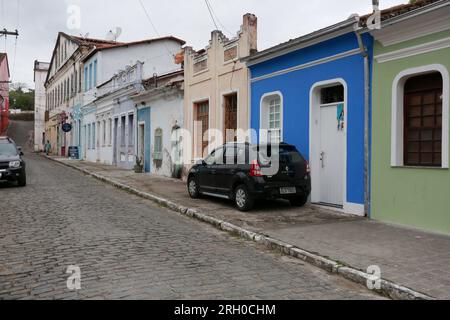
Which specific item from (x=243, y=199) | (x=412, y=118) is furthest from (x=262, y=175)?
(x=412, y=118)

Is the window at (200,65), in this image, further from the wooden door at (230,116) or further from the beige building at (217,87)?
the wooden door at (230,116)

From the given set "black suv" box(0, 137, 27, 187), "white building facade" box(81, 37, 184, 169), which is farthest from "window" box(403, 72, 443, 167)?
"white building facade" box(81, 37, 184, 169)

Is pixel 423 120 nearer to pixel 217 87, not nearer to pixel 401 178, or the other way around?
pixel 401 178

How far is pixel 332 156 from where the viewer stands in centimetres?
1070

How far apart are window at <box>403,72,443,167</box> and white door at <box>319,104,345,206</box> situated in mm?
1802

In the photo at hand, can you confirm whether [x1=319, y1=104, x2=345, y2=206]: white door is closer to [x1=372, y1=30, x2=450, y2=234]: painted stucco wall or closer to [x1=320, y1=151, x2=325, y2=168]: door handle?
[x1=320, y1=151, x2=325, y2=168]: door handle

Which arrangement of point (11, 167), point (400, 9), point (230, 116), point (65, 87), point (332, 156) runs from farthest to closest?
point (65, 87)
point (230, 116)
point (11, 167)
point (332, 156)
point (400, 9)

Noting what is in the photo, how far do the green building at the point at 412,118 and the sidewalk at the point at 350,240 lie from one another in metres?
0.56

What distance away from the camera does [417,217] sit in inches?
326

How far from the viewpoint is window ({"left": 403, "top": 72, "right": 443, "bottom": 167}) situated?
325 inches

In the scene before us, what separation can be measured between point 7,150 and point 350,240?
1307 centimetres

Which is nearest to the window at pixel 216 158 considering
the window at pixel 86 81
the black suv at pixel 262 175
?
the black suv at pixel 262 175

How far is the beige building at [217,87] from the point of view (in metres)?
13.6
